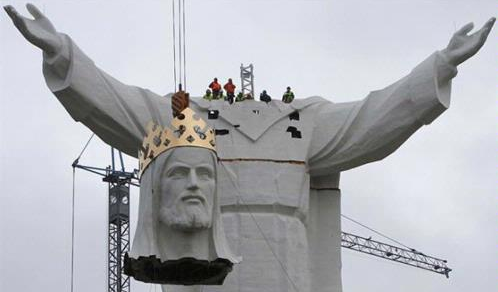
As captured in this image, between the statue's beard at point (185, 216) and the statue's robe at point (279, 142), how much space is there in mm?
2803

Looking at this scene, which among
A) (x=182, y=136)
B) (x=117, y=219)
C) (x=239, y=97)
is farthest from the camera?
(x=117, y=219)

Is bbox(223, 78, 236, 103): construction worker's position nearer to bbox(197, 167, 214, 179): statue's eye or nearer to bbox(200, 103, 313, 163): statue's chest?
bbox(200, 103, 313, 163): statue's chest

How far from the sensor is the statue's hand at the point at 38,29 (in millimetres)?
19516

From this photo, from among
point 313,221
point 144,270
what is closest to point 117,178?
point 313,221

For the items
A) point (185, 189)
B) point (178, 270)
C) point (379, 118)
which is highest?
point (379, 118)

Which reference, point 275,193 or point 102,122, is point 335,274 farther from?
point 102,122

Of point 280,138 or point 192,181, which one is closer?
point 192,181

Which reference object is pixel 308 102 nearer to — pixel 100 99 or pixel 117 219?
pixel 100 99

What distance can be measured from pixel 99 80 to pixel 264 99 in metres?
2.80

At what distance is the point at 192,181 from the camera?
1766 cm

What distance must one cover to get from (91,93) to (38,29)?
135cm

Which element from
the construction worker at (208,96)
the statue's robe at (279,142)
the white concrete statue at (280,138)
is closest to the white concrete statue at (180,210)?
the white concrete statue at (280,138)

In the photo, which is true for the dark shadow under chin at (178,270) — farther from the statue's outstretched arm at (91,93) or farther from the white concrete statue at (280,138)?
the statue's outstretched arm at (91,93)

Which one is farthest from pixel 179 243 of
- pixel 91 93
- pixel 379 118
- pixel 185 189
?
pixel 379 118
